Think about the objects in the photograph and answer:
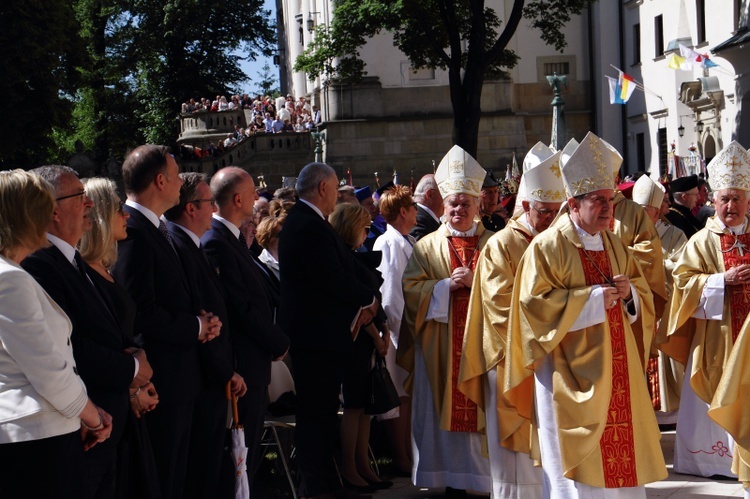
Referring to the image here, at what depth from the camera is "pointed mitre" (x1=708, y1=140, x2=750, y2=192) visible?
7.88 metres

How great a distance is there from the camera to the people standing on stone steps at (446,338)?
7863mm

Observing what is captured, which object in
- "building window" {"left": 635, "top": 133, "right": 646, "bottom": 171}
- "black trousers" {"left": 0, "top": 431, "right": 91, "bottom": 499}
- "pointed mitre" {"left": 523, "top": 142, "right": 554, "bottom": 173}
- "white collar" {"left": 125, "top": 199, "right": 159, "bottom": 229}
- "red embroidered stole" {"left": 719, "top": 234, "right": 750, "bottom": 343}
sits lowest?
"black trousers" {"left": 0, "top": 431, "right": 91, "bottom": 499}

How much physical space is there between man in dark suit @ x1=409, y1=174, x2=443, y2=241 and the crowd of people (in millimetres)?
692

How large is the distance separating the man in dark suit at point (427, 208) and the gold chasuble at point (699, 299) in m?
2.21

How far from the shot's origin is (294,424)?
25.6 feet

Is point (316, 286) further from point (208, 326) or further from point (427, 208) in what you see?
point (427, 208)

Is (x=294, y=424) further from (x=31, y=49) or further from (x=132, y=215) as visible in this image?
(x=31, y=49)

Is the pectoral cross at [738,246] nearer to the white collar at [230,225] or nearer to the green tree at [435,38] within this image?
the white collar at [230,225]

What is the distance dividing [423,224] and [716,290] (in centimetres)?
261

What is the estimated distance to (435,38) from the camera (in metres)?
27.1

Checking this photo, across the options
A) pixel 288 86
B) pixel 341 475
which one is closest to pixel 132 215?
pixel 341 475

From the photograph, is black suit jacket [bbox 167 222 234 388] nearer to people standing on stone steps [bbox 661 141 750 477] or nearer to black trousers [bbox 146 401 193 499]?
black trousers [bbox 146 401 193 499]

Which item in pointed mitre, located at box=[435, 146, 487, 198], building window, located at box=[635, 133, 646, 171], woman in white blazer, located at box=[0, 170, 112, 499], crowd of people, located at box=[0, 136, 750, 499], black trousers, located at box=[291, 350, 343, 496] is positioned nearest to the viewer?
woman in white blazer, located at box=[0, 170, 112, 499]

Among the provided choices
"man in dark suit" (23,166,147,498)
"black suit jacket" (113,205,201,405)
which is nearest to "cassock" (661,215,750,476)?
"black suit jacket" (113,205,201,405)
